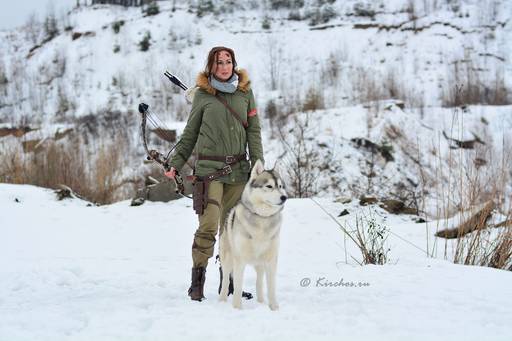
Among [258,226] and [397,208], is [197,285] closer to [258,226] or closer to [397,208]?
[258,226]

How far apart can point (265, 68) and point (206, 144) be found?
2141 centimetres

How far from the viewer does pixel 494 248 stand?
418 centimetres

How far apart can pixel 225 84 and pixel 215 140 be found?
0.41 m

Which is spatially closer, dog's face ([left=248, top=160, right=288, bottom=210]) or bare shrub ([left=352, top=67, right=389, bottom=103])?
dog's face ([left=248, top=160, right=288, bottom=210])

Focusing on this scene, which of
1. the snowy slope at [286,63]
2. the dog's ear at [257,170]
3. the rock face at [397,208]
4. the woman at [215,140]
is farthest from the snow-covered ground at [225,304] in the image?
the snowy slope at [286,63]

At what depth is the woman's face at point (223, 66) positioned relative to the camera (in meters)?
2.93

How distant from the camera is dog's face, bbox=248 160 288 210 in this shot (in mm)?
2520

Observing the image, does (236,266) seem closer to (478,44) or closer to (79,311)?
(79,311)

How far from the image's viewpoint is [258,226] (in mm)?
2594

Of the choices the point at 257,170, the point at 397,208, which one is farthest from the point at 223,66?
the point at 397,208

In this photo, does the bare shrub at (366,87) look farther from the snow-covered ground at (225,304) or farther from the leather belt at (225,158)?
the leather belt at (225,158)

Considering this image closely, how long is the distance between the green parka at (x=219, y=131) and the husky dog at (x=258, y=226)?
330 mm

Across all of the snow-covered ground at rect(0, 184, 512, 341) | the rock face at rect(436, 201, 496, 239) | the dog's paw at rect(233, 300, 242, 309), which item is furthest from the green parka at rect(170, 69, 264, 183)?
the rock face at rect(436, 201, 496, 239)

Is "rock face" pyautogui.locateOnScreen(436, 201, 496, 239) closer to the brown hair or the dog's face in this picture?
the dog's face
